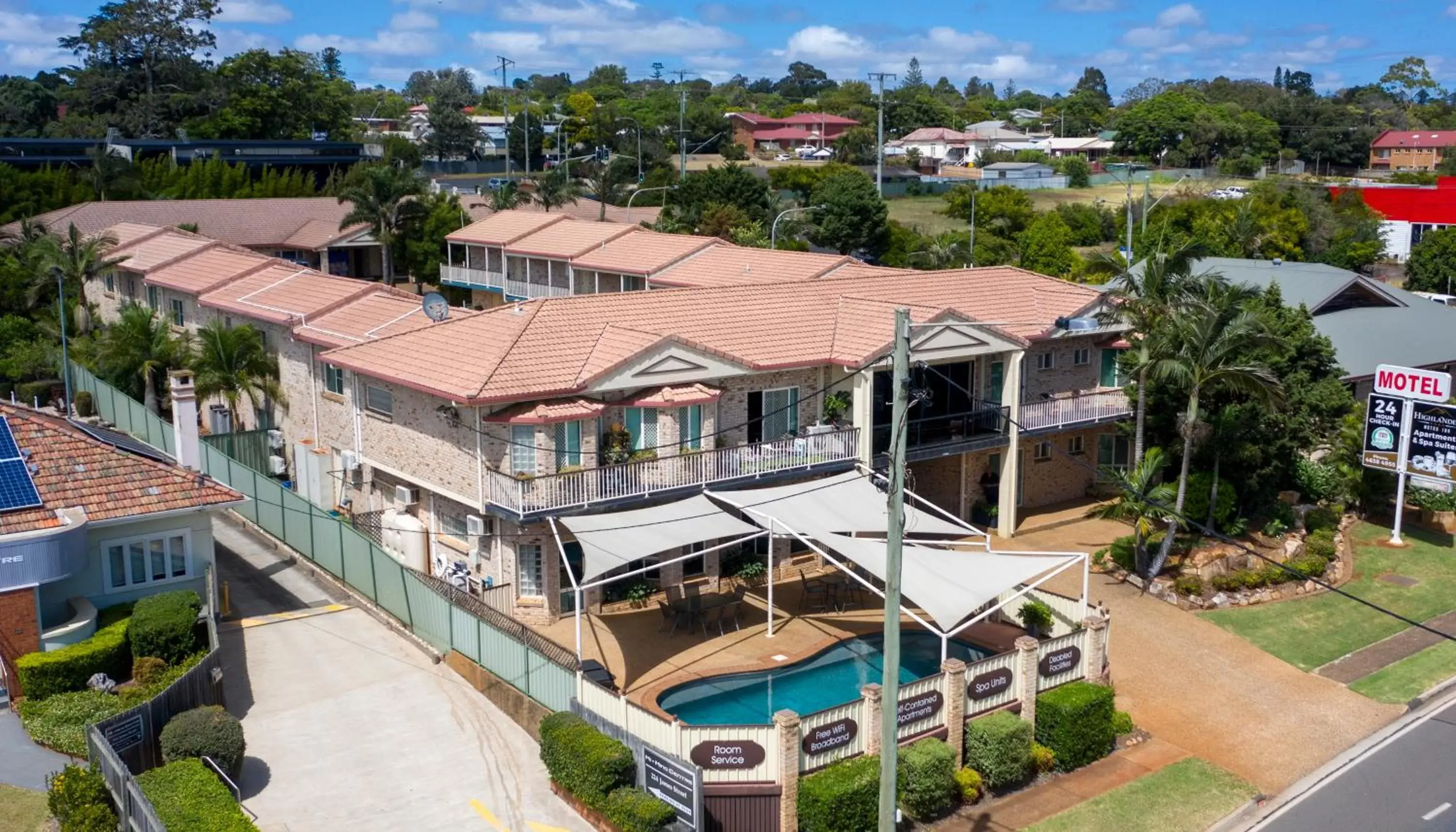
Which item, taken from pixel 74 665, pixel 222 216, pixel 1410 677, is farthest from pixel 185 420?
pixel 222 216

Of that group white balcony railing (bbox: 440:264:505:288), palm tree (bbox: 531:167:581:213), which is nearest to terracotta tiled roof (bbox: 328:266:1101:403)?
white balcony railing (bbox: 440:264:505:288)

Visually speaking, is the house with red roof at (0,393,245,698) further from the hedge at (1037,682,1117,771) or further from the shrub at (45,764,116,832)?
the hedge at (1037,682,1117,771)

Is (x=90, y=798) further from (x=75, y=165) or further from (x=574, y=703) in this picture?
(x=75, y=165)

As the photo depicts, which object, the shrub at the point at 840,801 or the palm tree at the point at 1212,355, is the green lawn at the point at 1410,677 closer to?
the palm tree at the point at 1212,355

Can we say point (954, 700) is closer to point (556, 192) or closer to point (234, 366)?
point (234, 366)

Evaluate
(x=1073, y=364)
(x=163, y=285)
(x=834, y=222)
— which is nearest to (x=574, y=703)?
(x=1073, y=364)

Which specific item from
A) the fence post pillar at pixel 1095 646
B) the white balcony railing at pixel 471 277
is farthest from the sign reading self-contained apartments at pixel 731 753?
the white balcony railing at pixel 471 277

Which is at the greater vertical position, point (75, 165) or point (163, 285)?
point (75, 165)
